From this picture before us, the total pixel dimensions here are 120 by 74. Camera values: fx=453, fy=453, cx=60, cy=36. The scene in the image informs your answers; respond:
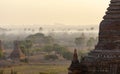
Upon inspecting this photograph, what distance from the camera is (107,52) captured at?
19.3m

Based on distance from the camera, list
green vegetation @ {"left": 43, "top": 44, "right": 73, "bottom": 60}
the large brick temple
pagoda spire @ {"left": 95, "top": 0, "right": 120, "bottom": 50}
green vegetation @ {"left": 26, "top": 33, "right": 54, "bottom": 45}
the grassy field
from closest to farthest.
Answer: the large brick temple → pagoda spire @ {"left": 95, "top": 0, "right": 120, "bottom": 50} → the grassy field → green vegetation @ {"left": 43, "top": 44, "right": 73, "bottom": 60} → green vegetation @ {"left": 26, "top": 33, "right": 54, "bottom": 45}

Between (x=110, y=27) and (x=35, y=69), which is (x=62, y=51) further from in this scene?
(x=110, y=27)

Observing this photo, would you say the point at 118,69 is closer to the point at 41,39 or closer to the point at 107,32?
the point at 107,32

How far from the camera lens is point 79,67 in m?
19.7

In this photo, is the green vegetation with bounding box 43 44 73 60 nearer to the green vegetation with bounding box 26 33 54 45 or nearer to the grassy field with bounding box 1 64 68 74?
the grassy field with bounding box 1 64 68 74

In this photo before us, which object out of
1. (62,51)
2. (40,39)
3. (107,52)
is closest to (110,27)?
(107,52)

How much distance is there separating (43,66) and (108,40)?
50391mm

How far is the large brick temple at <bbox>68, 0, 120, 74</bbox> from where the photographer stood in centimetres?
1899

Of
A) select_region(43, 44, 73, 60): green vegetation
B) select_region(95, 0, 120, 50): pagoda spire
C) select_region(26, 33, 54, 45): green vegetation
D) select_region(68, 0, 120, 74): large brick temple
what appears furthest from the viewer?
select_region(26, 33, 54, 45): green vegetation

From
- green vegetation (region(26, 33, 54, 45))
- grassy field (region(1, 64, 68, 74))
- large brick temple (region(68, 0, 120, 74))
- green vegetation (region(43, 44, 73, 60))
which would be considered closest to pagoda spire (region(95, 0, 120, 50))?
large brick temple (region(68, 0, 120, 74))

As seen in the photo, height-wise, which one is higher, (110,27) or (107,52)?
(110,27)

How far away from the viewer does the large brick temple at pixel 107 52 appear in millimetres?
18991

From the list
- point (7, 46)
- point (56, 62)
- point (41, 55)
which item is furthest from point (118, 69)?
point (7, 46)

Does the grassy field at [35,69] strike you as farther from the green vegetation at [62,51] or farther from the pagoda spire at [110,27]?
the pagoda spire at [110,27]
